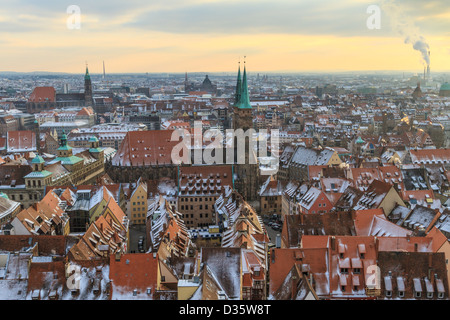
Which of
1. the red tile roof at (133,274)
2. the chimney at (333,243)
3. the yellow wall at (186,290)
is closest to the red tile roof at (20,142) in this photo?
the red tile roof at (133,274)

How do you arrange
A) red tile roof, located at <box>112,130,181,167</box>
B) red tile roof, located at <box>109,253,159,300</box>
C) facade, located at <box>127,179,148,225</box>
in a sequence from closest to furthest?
red tile roof, located at <box>109,253,159,300</box>, facade, located at <box>127,179,148,225</box>, red tile roof, located at <box>112,130,181,167</box>

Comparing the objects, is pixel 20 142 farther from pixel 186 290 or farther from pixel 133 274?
pixel 186 290

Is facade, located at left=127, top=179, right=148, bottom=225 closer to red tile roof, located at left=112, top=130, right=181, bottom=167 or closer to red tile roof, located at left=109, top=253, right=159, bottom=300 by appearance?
red tile roof, located at left=112, top=130, right=181, bottom=167

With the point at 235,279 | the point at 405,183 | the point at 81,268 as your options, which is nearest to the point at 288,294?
the point at 235,279

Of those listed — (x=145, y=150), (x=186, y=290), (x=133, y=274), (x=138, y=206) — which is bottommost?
(x=138, y=206)

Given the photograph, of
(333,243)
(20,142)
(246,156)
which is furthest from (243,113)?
(20,142)

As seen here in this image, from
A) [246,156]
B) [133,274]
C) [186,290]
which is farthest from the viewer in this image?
[246,156]

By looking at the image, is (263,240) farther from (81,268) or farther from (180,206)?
(180,206)

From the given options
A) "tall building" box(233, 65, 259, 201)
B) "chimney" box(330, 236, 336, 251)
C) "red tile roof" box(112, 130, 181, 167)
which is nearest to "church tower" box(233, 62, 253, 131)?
"tall building" box(233, 65, 259, 201)

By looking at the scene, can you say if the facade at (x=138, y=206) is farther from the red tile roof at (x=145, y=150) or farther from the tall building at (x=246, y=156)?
the red tile roof at (x=145, y=150)

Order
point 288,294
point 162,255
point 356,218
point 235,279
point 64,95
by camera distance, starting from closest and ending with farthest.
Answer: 1. point 288,294
2. point 235,279
3. point 162,255
4. point 356,218
5. point 64,95

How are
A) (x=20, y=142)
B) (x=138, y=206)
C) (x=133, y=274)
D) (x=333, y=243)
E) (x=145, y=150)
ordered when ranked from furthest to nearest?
(x=20, y=142)
(x=145, y=150)
(x=138, y=206)
(x=333, y=243)
(x=133, y=274)
